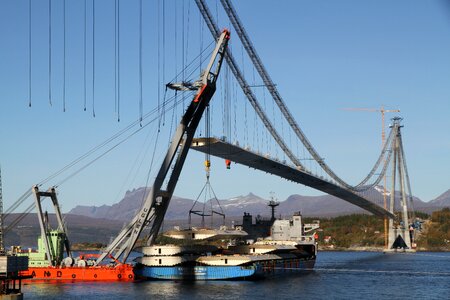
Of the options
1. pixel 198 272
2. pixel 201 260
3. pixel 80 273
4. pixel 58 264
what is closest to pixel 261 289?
pixel 198 272

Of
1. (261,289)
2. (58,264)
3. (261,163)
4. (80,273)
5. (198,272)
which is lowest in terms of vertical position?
(261,289)

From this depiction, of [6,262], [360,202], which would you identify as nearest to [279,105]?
[360,202]

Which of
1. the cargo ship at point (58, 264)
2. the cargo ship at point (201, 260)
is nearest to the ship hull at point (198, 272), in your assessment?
the cargo ship at point (201, 260)

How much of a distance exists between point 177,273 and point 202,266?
3753 mm

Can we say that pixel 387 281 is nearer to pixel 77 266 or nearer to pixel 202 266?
pixel 202 266

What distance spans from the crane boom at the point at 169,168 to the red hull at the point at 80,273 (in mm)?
2522

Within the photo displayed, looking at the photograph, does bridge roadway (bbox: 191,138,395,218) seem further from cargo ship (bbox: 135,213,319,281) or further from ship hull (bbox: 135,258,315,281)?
ship hull (bbox: 135,258,315,281)

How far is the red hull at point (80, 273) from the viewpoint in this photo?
309 ft

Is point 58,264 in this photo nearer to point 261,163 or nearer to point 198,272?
point 198,272

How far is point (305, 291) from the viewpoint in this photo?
84438 millimetres

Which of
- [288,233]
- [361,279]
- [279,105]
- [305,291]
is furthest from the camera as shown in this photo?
[279,105]

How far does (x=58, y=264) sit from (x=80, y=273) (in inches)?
259

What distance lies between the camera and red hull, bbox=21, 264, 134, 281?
9406cm

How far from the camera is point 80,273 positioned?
94.5m
